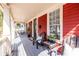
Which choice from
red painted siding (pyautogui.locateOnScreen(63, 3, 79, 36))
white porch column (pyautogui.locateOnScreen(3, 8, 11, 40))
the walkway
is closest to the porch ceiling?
white porch column (pyautogui.locateOnScreen(3, 8, 11, 40))

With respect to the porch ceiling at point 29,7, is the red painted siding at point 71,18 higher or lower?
lower

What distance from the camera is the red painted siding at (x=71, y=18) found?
562 cm

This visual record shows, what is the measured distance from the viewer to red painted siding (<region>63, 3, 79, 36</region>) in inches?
221

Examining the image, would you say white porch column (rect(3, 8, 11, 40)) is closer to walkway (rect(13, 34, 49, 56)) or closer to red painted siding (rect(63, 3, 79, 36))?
walkway (rect(13, 34, 49, 56))

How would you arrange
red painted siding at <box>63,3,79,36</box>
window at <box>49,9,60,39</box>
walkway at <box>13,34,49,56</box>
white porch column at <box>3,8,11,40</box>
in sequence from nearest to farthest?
red painted siding at <box>63,3,79,36</box>
white porch column at <box>3,8,11,40</box>
walkway at <box>13,34,49,56</box>
window at <box>49,9,60,39</box>

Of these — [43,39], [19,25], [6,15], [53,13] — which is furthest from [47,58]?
[19,25]

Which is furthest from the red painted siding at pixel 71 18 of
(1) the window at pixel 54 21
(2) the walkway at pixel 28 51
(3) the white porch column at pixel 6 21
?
(3) the white porch column at pixel 6 21

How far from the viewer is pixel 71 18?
238 inches

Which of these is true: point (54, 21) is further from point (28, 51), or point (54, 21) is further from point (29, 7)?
point (28, 51)

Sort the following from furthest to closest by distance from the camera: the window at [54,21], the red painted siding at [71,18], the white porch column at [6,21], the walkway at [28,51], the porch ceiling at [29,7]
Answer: the window at [54,21] < the walkway at [28,51] < the porch ceiling at [29,7] < the white porch column at [6,21] < the red painted siding at [71,18]

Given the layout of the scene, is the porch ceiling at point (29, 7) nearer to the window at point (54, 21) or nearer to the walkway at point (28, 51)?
the window at point (54, 21)

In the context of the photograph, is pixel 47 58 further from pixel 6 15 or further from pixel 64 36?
pixel 6 15

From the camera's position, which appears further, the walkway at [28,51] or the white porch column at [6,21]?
the walkway at [28,51]

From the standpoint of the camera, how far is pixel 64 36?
6.57m
